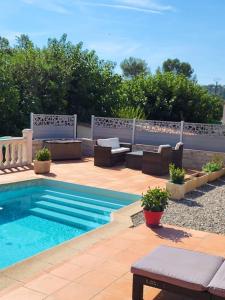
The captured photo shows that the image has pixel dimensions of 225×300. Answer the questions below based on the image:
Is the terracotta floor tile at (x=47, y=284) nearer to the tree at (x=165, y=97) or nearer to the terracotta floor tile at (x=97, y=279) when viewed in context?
the terracotta floor tile at (x=97, y=279)

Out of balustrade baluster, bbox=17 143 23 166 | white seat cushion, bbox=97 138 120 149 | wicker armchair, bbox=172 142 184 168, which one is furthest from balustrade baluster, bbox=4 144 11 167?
wicker armchair, bbox=172 142 184 168

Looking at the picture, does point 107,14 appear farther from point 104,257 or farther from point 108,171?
point 104,257

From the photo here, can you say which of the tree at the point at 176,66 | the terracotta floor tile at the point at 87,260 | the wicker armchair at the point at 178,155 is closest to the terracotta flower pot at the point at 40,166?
the wicker armchair at the point at 178,155

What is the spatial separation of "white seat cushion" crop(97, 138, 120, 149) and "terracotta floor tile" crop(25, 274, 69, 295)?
28.8 feet

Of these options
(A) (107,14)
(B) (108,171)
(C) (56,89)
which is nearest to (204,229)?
(B) (108,171)

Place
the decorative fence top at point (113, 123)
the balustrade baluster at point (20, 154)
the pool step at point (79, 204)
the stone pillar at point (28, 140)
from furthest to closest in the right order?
the decorative fence top at point (113, 123) → the stone pillar at point (28, 140) → the balustrade baluster at point (20, 154) → the pool step at point (79, 204)

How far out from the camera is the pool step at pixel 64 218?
7.35 m

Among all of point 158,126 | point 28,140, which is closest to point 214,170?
point 158,126

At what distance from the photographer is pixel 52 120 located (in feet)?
47.6

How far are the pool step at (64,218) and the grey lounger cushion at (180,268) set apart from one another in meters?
3.49

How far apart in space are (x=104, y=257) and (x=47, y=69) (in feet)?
40.4

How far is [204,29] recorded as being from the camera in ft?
47.6

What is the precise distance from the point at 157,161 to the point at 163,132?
2438mm

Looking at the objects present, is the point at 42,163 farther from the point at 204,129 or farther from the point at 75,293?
the point at 75,293
